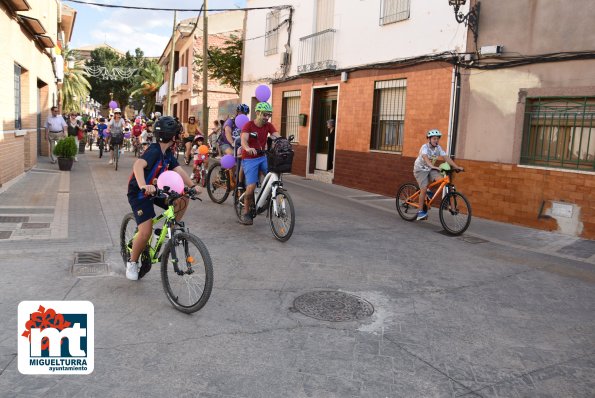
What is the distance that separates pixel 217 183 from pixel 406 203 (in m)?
3.70

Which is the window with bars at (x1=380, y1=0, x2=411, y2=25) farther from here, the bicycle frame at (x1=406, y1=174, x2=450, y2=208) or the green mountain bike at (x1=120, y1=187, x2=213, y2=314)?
the green mountain bike at (x1=120, y1=187, x2=213, y2=314)

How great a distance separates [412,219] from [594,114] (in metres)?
3.40

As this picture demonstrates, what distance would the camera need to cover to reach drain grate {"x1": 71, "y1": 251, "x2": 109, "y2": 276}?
215 inches

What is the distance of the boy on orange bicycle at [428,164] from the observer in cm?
884

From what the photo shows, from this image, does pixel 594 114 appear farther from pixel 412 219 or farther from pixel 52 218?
pixel 52 218

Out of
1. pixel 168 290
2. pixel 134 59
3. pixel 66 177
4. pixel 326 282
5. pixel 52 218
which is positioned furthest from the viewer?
pixel 134 59

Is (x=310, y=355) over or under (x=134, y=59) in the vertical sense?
under

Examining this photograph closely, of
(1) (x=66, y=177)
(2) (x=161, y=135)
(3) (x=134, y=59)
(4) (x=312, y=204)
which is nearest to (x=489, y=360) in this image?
(2) (x=161, y=135)

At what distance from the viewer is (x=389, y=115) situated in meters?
13.3

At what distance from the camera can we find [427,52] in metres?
11.7

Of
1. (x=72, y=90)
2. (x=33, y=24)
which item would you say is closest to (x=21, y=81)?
(x=33, y=24)

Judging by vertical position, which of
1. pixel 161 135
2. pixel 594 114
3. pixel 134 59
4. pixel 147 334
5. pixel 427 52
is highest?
pixel 134 59

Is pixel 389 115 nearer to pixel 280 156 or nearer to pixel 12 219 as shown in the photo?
pixel 280 156

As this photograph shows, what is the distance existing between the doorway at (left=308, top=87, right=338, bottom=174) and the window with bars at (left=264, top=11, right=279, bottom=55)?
144 inches
